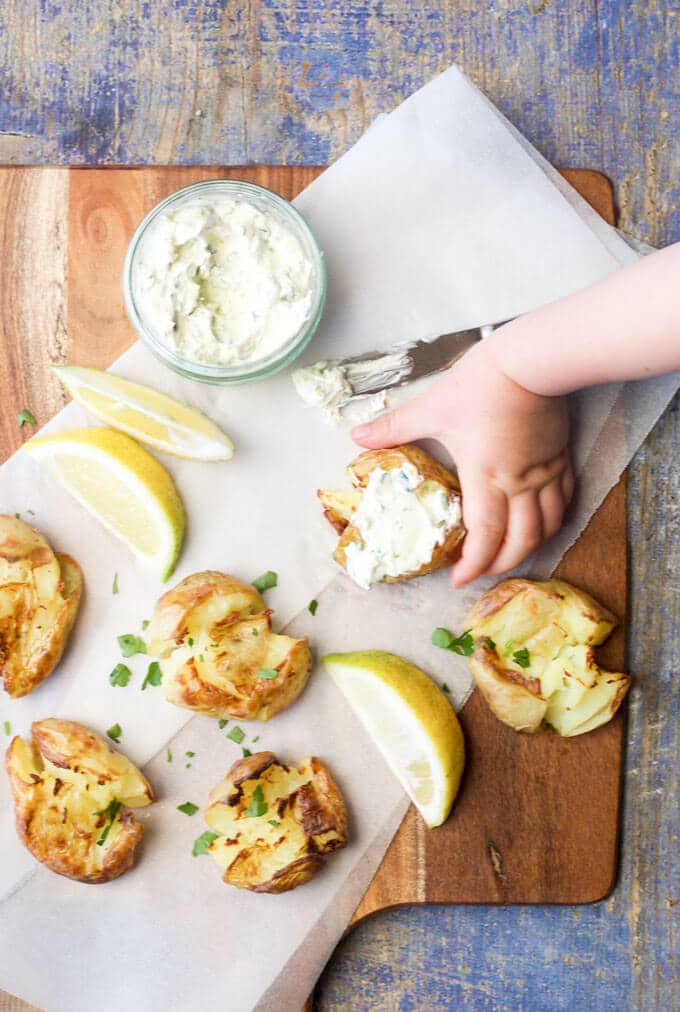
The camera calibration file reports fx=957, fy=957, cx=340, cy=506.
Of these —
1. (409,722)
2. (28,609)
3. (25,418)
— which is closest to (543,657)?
(409,722)

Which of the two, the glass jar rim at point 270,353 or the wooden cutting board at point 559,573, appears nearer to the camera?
the glass jar rim at point 270,353

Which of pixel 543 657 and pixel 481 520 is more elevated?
pixel 481 520

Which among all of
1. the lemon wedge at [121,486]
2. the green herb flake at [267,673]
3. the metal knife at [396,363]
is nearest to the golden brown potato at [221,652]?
the green herb flake at [267,673]

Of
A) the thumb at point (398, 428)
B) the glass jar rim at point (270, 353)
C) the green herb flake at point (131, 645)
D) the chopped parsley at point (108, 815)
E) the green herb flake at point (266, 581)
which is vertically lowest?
the chopped parsley at point (108, 815)

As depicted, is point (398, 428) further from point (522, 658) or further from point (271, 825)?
point (271, 825)

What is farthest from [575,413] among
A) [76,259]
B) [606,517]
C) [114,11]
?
[114,11]

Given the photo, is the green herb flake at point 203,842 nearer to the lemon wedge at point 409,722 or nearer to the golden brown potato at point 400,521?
the lemon wedge at point 409,722

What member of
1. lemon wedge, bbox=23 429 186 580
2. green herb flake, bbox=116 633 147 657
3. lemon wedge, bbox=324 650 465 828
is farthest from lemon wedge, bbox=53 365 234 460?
lemon wedge, bbox=324 650 465 828

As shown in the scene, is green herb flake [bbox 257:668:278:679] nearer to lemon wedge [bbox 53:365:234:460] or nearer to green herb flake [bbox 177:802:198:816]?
green herb flake [bbox 177:802:198:816]
